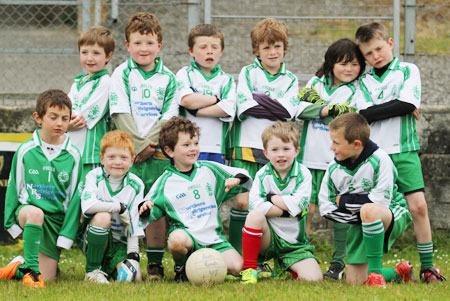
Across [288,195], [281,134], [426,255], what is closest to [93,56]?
[281,134]

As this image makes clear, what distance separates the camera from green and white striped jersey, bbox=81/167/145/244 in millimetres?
5508

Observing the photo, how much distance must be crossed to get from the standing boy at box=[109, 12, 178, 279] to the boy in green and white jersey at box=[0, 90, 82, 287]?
0.49 metres

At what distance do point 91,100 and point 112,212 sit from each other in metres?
1.02

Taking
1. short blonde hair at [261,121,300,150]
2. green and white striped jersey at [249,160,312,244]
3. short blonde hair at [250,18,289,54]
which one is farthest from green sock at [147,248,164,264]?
short blonde hair at [250,18,289,54]

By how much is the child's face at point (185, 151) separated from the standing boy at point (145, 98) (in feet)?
1.03

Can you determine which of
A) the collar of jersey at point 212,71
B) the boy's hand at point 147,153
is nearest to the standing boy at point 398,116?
the collar of jersey at point 212,71

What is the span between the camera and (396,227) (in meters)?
5.24

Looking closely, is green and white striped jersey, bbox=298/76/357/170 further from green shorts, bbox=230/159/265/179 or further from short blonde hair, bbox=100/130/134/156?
short blonde hair, bbox=100/130/134/156

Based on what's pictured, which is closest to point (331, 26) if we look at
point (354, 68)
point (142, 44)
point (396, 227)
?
point (354, 68)

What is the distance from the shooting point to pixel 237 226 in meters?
6.00

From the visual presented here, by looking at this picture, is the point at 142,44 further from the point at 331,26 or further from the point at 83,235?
the point at 331,26

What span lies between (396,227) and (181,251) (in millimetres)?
1579

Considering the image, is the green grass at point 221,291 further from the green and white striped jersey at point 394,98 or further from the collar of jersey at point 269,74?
the collar of jersey at point 269,74

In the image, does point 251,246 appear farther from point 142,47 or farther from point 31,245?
point 142,47
